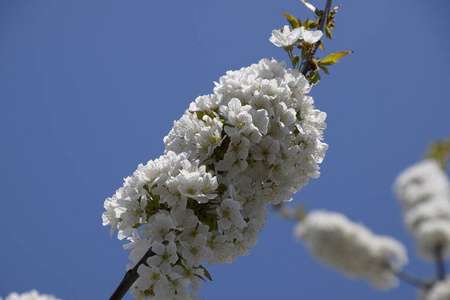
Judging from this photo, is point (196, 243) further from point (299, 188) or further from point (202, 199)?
point (299, 188)

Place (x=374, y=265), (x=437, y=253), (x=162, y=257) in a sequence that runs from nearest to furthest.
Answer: (x=162, y=257), (x=437, y=253), (x=374, y=265)

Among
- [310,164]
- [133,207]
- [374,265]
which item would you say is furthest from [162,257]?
[374,265]

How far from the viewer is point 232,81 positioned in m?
1.76

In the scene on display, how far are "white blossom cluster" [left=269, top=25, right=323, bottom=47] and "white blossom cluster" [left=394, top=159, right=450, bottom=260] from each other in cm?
1143

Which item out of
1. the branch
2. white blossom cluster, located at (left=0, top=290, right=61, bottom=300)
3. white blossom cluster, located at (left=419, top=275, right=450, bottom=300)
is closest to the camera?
the branch

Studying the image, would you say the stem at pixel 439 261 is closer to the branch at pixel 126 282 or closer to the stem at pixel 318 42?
the stem at pixel 318 42

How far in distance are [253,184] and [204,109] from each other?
375 millimetres

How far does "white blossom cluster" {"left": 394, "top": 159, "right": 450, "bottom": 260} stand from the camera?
11664 mm

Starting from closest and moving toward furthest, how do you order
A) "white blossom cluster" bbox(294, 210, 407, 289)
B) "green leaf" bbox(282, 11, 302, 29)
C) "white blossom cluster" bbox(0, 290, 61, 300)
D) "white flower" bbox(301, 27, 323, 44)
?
"white flower" bbox(301, 27, 323, 44)
"green leaf" bbox(282, 11, 302, 29)
"white blossom cluster" bbox(0, 290, 61, 300)
"white blossom cluster" bbox(294, 210, 407, 289)

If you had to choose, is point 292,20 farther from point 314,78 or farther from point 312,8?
point 314,78

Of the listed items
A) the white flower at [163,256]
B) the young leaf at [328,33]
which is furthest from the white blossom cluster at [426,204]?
the white flower at [163,256]

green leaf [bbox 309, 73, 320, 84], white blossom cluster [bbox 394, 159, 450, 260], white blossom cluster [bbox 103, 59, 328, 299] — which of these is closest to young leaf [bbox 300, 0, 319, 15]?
green leaf [bbox 309, 73, 320, 84]

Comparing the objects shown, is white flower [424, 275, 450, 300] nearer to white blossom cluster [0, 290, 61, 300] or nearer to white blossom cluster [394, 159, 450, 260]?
white blossom cluster [394, 159, 450, 260]

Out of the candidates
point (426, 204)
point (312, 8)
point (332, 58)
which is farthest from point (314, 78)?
point (426, 204)
